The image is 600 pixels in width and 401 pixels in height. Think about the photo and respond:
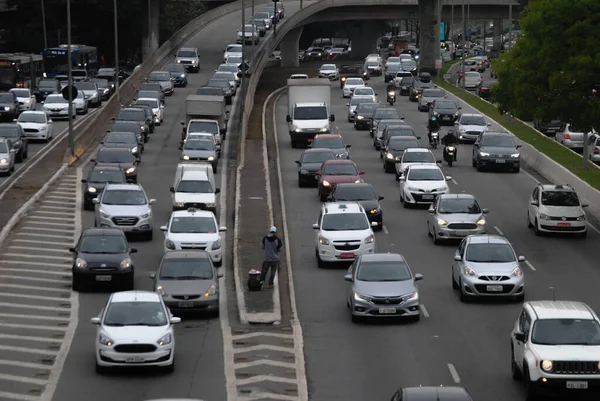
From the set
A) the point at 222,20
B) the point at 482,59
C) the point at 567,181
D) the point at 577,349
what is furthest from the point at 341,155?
the point at 482,59

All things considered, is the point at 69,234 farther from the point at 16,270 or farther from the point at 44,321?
the point at 44,321

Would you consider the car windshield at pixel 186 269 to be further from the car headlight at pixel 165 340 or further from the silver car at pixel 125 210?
the silver car at pixel 125 210

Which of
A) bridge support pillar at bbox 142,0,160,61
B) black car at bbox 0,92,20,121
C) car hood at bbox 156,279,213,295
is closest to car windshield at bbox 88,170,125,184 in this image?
car hood at bbox 156,279,213,295

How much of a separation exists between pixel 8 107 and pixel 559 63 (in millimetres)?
36833

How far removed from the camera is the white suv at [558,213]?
4181cm

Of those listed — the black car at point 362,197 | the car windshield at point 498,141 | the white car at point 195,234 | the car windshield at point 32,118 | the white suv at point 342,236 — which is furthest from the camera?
the car windshield at point 32,118

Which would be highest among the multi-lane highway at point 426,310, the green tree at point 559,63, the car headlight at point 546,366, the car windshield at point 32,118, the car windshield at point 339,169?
the green tree at point 559,63

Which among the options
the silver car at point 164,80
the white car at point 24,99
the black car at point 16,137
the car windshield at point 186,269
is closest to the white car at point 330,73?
the silver car at point 164,80

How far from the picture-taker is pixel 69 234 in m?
42.6

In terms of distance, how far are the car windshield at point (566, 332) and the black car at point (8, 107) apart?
5280 centimetres

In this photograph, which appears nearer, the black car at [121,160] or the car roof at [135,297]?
the car roof at [135,297]

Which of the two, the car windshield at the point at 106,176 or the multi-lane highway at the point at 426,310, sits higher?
the car windshield at the point at 106,176

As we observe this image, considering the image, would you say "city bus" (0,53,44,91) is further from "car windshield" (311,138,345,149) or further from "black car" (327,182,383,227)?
"black car" (327,182,383,227)

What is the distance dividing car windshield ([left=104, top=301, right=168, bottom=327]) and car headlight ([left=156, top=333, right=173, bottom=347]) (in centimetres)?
38
